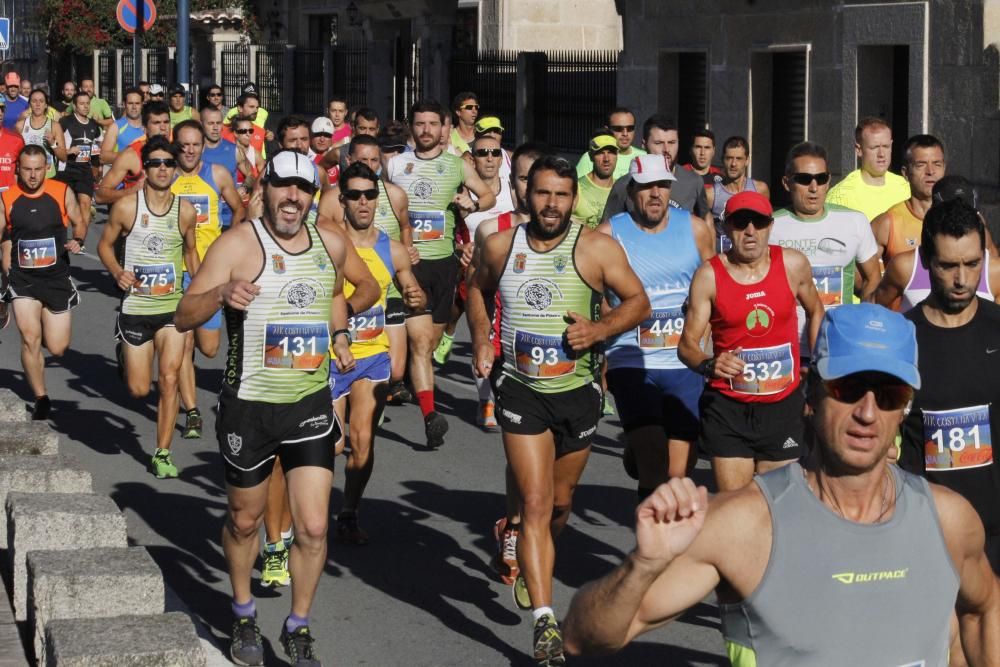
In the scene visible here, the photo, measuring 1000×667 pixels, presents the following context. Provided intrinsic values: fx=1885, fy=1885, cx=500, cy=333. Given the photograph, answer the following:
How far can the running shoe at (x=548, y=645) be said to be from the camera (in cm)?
668

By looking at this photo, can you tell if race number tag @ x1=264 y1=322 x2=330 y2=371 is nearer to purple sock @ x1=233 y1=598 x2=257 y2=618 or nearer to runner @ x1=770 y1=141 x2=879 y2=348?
purple sock @ x1=233 y1=598 x2=257 y2=618

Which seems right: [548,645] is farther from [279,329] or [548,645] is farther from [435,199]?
[435,199]

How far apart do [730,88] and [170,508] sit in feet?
39.7

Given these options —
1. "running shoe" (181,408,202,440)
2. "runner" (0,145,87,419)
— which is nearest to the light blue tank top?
"running shoe" (181,408,202,440)

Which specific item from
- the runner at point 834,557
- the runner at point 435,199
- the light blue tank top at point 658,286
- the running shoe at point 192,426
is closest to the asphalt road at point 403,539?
the running shoe at point 192,426

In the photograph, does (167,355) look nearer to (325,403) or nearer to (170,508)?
(170,508)

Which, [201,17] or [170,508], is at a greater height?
[201,17]

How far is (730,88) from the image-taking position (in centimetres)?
2044

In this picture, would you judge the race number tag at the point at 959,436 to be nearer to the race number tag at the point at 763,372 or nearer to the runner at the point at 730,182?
the race number tag at the point at 763,372

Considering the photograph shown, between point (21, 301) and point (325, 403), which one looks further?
point (21, 301)

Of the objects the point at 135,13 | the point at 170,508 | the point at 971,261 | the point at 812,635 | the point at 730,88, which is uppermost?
the point at 135,13

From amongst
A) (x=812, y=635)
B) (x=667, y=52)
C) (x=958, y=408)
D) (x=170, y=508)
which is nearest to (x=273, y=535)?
(x=170, y=508)

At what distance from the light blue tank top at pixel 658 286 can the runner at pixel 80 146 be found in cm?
1562

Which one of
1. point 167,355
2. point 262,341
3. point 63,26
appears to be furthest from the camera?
point 63,26
